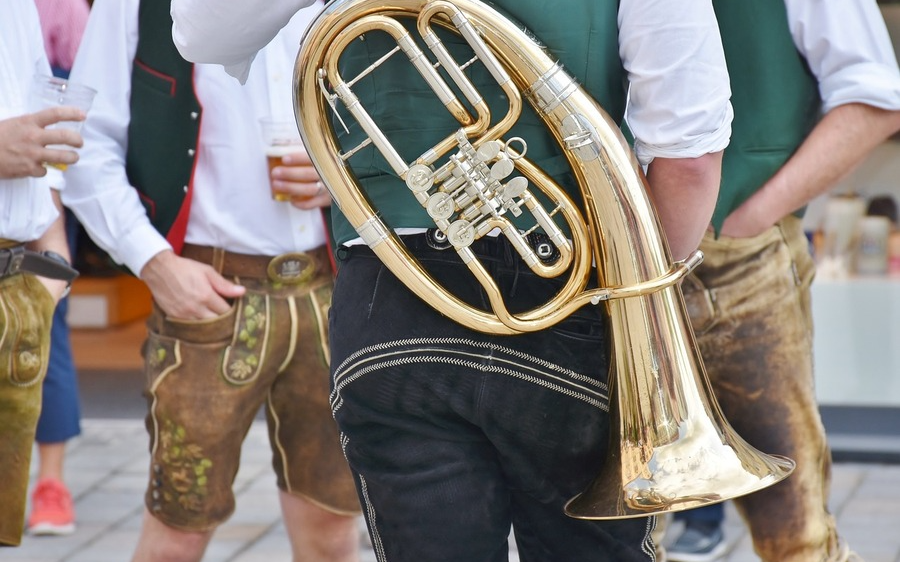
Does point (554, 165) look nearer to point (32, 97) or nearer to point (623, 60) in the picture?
point (623, 60)

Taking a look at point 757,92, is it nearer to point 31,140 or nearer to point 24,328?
point 31,140

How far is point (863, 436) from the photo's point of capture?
494 cm

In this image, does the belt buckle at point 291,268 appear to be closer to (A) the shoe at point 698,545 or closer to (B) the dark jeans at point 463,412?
(B) the dark jeans at point 463,412

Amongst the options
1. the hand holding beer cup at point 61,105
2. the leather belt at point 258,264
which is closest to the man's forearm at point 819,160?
the leather belt at point 258,264

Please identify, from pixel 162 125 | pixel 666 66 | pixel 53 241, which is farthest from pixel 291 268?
pixel 666 66

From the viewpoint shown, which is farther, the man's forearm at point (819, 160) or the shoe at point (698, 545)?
the shoe at point (698, 545)

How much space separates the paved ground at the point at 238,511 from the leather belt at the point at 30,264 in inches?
56.1

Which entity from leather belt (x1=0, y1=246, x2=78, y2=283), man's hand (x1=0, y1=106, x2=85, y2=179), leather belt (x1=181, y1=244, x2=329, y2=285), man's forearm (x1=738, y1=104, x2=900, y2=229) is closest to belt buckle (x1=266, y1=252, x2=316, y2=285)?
leather belt (x1=181, y1=244, x2=329, y2=285)

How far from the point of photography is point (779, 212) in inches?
99.0

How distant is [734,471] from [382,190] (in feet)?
2.02

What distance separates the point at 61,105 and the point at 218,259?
469mm

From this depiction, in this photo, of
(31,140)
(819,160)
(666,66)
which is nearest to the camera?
(666,66)

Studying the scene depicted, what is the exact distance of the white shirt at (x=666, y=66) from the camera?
1.63 m

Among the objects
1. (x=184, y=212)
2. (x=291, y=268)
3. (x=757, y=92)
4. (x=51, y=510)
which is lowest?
(x=51, y=510)
